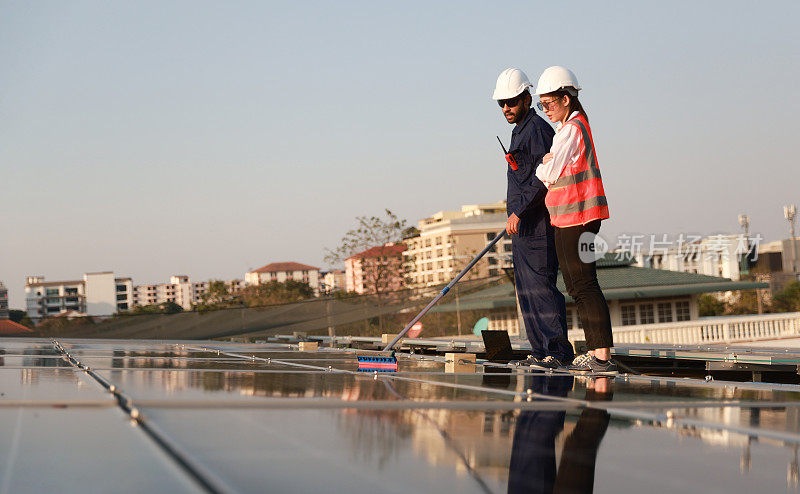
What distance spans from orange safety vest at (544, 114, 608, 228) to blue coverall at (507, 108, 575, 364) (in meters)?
0.51

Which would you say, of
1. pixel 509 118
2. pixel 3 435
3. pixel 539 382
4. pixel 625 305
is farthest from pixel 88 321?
Result: pixel 625 305

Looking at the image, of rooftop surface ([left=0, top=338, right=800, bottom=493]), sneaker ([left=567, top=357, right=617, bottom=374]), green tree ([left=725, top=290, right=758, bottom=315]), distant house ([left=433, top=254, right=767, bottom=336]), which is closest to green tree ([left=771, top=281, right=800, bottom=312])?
green tree ([left=725, top=290, right=758, bottom=315])

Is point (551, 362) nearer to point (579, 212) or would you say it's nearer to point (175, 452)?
point (579, 212)

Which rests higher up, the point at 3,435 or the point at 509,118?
the point at 509,118

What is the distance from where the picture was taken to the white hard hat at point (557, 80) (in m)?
4.91

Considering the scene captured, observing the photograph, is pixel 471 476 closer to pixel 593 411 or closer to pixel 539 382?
pixel 593 411

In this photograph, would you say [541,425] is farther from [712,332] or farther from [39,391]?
[712,332]

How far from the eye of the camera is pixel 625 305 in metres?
40.5

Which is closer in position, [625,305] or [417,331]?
[417,331]

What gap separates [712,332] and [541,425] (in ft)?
106

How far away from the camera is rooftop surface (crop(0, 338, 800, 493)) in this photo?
1.40 m

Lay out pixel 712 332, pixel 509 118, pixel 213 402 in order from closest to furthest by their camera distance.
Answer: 1. pixel 213 402
2. pixel 509 118
3. pixel 712 332

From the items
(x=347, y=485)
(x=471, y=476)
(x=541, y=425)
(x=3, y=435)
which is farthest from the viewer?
(x=541, y=425)

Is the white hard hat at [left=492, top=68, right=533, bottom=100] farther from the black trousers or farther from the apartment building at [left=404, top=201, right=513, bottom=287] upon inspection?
the apartment building at [left=404, top=201, right=513, bottom=287]
